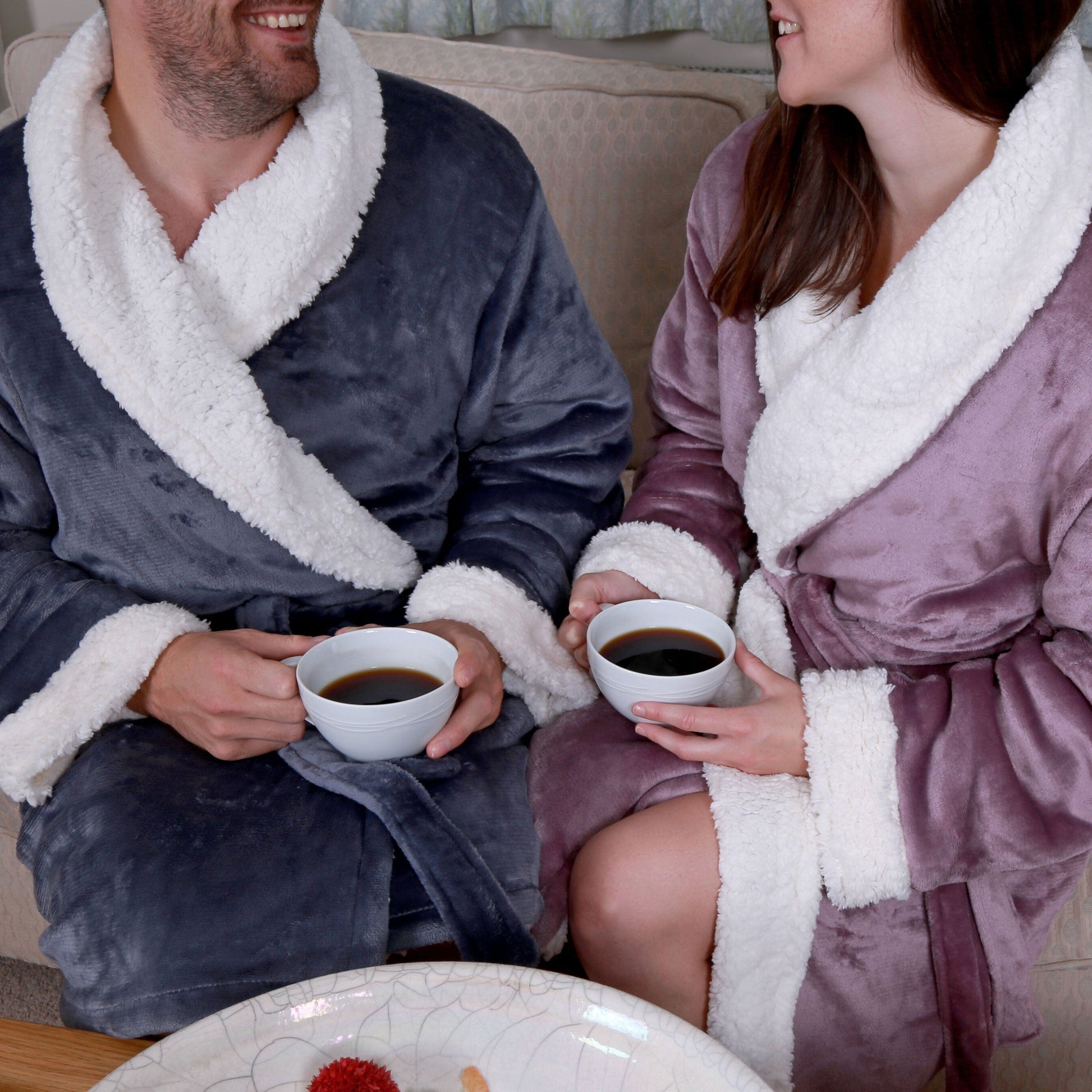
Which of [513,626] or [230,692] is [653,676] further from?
[230,692]

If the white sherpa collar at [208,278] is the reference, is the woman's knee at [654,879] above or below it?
below

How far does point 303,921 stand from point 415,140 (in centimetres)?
87

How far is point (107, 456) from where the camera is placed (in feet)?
3.84

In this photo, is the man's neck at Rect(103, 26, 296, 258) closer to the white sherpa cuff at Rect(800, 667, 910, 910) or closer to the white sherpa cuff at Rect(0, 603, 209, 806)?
the white sherpa cuff at Rect(0, 603, 209, 806)

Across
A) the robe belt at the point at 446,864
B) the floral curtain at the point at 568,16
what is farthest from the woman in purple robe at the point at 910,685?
the floral curtain at the point at 568,16

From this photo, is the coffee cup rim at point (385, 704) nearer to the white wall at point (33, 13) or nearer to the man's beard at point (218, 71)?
the man's beard at point (218, 71)

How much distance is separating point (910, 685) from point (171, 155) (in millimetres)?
960

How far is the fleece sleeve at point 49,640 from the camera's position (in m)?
1.10

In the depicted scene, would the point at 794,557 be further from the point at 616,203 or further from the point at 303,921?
the point at 616,203

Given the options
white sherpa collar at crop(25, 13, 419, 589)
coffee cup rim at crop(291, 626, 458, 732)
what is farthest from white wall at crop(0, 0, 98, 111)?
coffee cup rim at crop(291, 626, 458, 732)

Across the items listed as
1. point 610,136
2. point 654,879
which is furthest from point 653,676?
point 610,136

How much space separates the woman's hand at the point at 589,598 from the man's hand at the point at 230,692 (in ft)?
0.95

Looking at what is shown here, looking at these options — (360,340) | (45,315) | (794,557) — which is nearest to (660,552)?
(794,557)

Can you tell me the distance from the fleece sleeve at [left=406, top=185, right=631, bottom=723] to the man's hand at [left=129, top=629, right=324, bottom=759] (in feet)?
0.74
